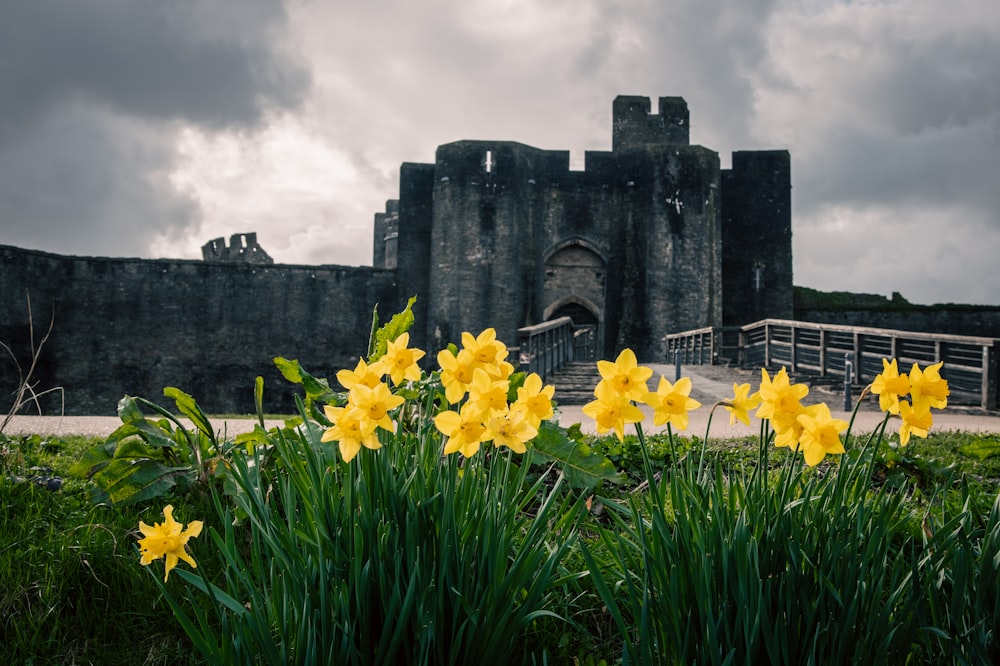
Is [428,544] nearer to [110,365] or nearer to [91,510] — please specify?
[91,510]

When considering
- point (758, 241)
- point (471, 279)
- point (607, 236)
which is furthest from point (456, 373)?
point (758, 241)

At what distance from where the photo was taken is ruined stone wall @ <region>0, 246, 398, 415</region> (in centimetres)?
2119

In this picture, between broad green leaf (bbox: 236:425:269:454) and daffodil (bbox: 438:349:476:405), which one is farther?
broad green leaf (bbox: 236:425:269:454)

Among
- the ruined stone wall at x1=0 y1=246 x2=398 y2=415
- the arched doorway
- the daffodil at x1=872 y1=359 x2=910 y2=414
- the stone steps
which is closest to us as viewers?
the daffodil at x1=872 y1=359 x2=910 y2=414

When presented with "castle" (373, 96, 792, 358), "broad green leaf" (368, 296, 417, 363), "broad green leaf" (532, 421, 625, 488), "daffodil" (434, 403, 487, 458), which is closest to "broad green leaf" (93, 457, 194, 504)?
"broad green leaf" (368, 296, 417, 363)

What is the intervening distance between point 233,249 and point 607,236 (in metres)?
15.7

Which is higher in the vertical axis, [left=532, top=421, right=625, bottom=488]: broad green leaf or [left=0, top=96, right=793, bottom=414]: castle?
[left=0, top=96, right=793, bottom=414]: castle

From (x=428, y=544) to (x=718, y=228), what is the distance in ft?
73.3

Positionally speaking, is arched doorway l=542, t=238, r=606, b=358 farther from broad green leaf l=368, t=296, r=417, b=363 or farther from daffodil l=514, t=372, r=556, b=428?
daffodil l=514, t=372, r=556, b=428

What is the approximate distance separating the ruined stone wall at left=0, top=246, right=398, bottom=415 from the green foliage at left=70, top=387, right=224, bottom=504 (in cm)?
1960

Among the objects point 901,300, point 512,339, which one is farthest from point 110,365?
point 901,300

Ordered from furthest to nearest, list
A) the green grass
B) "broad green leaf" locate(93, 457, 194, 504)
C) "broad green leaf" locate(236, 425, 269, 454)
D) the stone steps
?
the stone steps < "broad green leaf" locate(93, 457, 194, 504) < "broad green leaf" locate(236, 425, 269, 454) < the green grass

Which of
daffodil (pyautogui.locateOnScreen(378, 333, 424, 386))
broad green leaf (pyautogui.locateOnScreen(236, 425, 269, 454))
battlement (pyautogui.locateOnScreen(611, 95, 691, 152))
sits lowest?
broad green leaf (pyautogui.locateOnScreen(236, 425, 269, 454))

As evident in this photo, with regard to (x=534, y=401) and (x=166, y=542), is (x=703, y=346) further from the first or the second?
(x=166, y=542)
